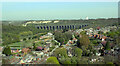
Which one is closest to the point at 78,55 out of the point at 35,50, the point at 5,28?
the point at 35,50

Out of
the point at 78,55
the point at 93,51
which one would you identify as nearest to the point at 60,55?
the point at 78,55

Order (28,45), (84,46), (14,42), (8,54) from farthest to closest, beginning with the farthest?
1. (14,42)
2. (28,45)
3. (84,46)
4. (8,54)

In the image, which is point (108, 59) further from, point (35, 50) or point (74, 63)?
point (35, 50)

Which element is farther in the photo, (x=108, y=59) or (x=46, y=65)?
(x=108, y=59)

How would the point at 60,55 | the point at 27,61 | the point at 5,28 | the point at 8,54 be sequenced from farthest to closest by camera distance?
the point at 5,28 → the point at 8,54 → the point at 60,55 → the point at 27,61

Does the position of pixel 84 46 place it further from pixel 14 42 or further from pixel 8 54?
pixel 14 42

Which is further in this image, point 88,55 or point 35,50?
point 35,50

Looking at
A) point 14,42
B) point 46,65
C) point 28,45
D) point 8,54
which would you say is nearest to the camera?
point 46,65

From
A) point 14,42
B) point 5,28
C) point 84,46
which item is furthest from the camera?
point 5,28

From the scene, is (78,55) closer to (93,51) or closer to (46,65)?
(93,51)
